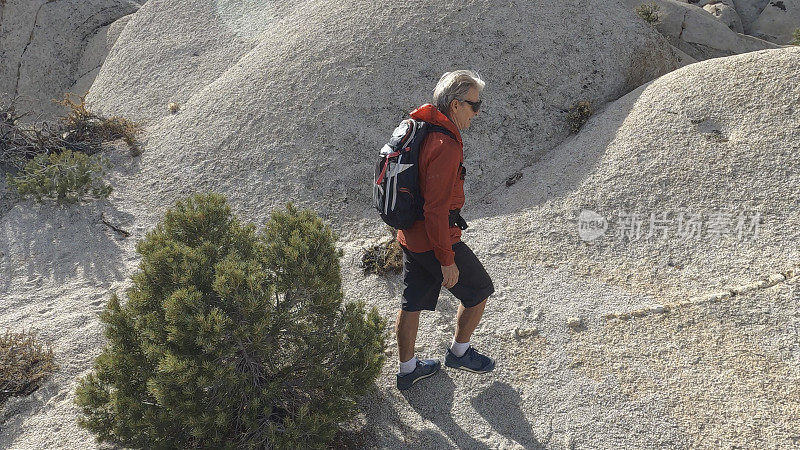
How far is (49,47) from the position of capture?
1176 centimetres

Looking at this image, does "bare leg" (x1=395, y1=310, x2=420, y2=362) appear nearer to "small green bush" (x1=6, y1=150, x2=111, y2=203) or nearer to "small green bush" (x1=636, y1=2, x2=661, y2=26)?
"small green bush" (x1=6, y1=150, x2=111, y2=203)

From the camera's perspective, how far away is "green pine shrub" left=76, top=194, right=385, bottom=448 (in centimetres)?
313

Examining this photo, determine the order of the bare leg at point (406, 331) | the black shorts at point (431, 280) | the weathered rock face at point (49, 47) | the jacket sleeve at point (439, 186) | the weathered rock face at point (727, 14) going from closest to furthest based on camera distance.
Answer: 1. the jacket sleeve at point (439, 186)
2. the black shorts at point (431, 280)
3. the bare leg at point (406, 331)
4. the weathered rock face at point (49, 47)
5. the weathered rock face at point (727, 14)

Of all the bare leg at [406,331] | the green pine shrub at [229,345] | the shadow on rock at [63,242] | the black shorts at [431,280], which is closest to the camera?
the green pine shrub at [229,345]

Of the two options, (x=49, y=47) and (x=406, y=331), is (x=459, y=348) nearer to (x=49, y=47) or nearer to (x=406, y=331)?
(x=406, y=331)

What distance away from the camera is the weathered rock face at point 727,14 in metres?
13.4

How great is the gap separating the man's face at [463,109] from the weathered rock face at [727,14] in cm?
1247

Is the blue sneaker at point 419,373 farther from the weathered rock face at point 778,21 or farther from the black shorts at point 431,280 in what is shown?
the weathered rock face at point 778,21

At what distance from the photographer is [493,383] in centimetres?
418

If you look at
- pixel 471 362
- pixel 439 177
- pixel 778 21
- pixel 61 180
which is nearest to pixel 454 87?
pixel 439 177

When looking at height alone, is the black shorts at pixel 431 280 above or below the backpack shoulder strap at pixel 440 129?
below

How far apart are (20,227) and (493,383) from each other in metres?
5.85

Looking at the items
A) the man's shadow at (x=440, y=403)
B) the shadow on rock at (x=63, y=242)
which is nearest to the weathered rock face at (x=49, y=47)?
the shadow on rock at (x=63, y=242)

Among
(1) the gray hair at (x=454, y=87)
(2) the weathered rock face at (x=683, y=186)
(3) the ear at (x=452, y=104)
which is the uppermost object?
(1) the gray hair at (x=454, y=87)
